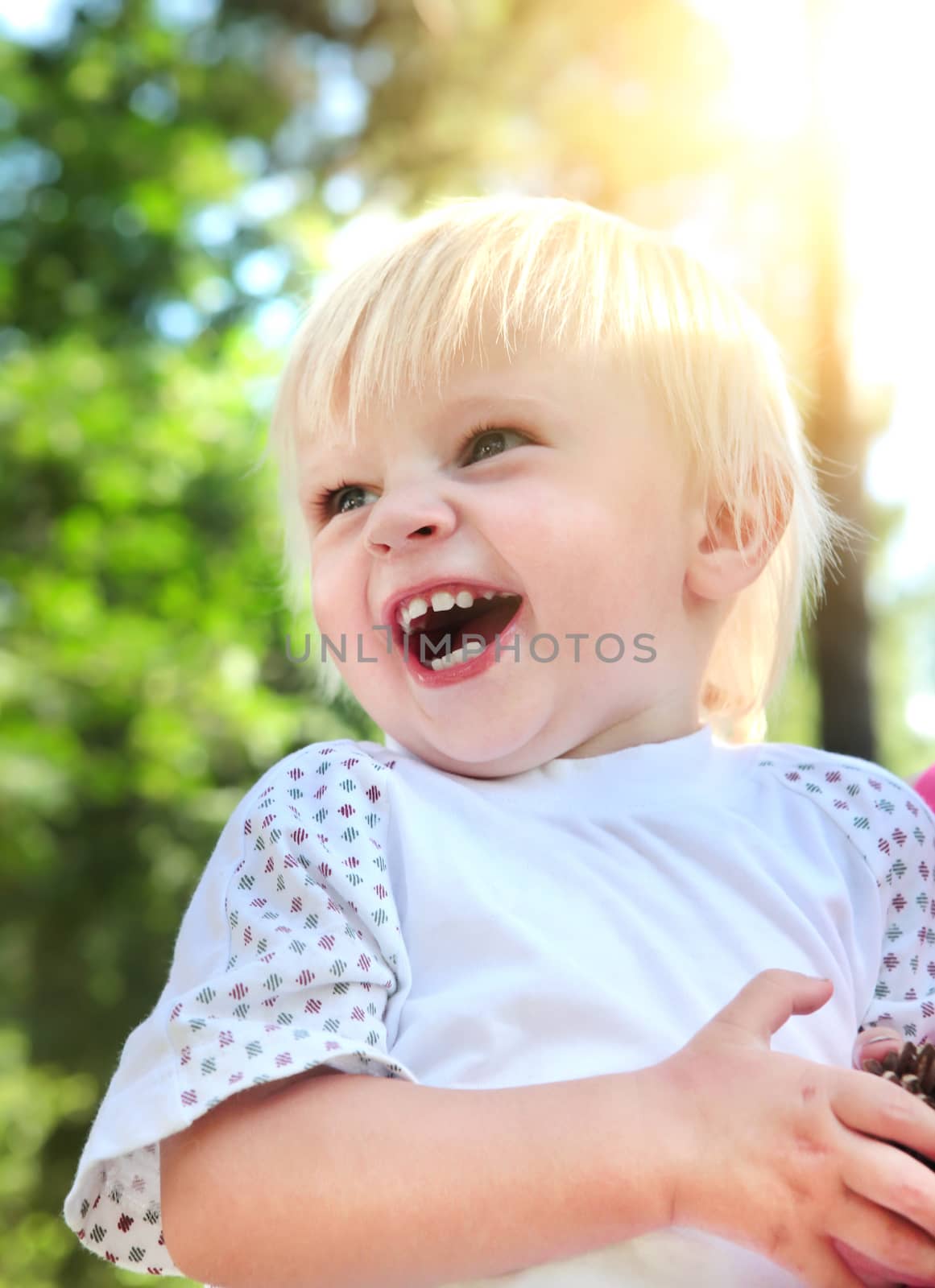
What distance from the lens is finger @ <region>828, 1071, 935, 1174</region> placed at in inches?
38.3

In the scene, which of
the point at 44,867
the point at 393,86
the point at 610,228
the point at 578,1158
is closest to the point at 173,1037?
the point at 578,1158

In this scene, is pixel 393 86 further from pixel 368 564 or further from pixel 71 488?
pixel 368 564

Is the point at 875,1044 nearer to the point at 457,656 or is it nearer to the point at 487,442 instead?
the point at 457,656

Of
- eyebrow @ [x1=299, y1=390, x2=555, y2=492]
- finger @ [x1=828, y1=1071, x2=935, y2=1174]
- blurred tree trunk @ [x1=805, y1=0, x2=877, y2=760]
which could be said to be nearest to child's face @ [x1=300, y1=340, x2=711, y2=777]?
eyebrow @ [x1=299, y1=390, x2=555, y2=492]

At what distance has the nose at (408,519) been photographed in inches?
52.2

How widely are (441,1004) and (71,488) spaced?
4.90m

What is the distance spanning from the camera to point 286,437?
5.37ft

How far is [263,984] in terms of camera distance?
42.0 inches

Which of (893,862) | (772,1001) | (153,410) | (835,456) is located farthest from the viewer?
(153,410)

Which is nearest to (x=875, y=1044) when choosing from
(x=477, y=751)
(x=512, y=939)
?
(x=512, y=939)

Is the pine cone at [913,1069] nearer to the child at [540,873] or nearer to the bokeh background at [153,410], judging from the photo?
the child at [540,873]

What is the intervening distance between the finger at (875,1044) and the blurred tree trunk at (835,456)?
2.51 m

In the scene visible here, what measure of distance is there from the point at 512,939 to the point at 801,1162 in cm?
32

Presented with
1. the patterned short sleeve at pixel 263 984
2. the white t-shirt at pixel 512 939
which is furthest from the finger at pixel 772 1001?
the patterned short sleeve at pixel 263 984
